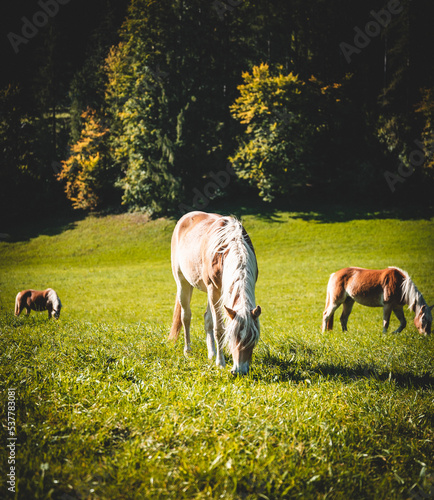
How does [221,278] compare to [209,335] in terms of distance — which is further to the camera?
[209,335]

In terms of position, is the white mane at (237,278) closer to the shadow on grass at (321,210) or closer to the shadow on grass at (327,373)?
the shadow on grass at (327,373)

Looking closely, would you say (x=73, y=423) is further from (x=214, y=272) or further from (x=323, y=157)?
(x=323, y=157)

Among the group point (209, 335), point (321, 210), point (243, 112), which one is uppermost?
point (243, 112)

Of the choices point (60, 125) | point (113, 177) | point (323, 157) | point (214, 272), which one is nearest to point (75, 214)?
point (113, 177)

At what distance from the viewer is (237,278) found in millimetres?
4125

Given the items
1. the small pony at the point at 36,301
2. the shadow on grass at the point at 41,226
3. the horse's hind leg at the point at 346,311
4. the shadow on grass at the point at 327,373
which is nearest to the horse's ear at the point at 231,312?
the shadow on grass at the point at 327,373

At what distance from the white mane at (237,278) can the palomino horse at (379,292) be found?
480 centimetres

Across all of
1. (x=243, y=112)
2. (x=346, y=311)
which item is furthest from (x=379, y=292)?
(x=243, y=112)

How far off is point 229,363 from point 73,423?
97.5 inches

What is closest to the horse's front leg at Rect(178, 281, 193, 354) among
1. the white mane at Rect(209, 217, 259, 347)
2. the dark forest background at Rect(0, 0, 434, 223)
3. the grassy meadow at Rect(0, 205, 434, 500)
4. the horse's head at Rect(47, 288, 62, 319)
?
the grassy meadow at Rect(0, 205, 434, 500)

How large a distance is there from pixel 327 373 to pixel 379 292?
4.75m

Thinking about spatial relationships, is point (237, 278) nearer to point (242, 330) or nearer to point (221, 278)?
point (221, 278)

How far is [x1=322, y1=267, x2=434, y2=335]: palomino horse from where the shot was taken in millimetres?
7902

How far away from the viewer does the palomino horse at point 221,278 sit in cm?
377
